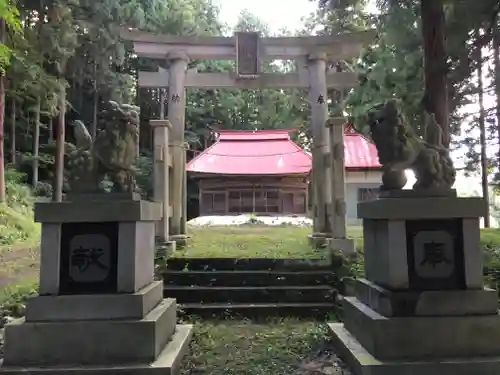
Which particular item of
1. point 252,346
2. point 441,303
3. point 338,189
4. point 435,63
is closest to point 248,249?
point 338,189

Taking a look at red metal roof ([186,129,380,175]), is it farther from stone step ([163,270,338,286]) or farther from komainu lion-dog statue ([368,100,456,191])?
komainu lion-dog statue ([368,100,456,191])

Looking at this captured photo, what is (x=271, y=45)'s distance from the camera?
350 inches

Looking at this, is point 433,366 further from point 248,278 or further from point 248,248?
point 248,248

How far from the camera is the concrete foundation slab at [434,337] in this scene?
3.24m

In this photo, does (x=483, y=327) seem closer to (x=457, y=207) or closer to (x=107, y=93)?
(x=457, y=207)

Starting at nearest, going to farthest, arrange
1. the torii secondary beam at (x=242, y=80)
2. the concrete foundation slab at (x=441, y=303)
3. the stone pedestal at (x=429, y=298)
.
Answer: the stone pedestal at (x=429, y=298) → the concrete foundation slab at (x=441, y=303) → the torii secondary beam at (x=242, y=80)

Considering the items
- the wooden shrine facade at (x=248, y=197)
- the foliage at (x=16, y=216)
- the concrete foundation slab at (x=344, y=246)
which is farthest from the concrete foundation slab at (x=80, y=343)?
the wooden shrine facade at (x=248, y=197)

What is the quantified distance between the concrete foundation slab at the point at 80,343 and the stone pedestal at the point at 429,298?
66.6 inches

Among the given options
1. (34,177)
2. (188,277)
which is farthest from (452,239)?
(34,177)

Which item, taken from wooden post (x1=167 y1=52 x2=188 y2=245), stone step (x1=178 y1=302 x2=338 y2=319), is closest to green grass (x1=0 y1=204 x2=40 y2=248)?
wooden post (x1=167 y1=52 x2=188 y2=245)

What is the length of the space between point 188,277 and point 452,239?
385 cm

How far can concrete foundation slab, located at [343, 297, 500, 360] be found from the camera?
10.6ft

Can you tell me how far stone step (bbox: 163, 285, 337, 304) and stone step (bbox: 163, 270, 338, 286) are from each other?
24 centimetres

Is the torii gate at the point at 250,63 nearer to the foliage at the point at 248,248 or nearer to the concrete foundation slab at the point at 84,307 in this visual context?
the foliage at the point at 248,248
